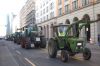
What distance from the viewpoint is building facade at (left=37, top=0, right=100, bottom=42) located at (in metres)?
55.5

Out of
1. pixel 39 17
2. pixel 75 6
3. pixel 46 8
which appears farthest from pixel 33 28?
pixel 39 17

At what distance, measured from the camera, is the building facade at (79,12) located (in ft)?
182

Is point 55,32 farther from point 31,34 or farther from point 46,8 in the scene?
point 46,8

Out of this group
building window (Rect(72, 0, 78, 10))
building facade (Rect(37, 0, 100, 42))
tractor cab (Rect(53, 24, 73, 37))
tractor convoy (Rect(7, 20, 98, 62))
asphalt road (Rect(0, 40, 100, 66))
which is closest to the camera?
asphalt road (Rect(0, 40, 100, 66))

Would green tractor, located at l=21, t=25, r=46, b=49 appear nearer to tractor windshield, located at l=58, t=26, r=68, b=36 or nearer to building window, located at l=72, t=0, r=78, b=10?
tractor windshield, located at l=58, t=26, r=68, b=36

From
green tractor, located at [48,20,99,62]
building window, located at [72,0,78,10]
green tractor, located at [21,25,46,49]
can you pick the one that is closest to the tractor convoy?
green tractor, located at [48,20,99,62]

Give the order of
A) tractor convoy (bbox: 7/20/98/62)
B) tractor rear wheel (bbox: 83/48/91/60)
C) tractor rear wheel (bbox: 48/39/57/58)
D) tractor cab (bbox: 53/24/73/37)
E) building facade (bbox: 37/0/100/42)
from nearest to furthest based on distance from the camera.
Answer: tractor convoy (bbox: 7/20/98/62), tractor rear wheel (bbox: 83/48/91/60), tractor cab (bbox: 53/24/73/37), tractor rear wheel (bbox: 48/39/57/58), building facade (bbox: 37/0/100/42)

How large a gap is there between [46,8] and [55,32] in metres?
82.3

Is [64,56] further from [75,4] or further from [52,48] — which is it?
[75,4]

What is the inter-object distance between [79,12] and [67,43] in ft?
145

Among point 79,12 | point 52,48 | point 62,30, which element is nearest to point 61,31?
point 62,30

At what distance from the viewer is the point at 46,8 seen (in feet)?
341

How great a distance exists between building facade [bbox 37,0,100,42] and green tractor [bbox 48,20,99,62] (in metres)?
18.4

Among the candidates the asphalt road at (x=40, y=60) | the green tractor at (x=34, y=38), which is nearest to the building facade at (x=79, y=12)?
the green tractor at (x=34, y=38)
